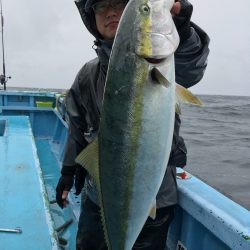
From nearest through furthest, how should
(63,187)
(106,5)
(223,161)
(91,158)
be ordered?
(91,158) → (106,5) → (63,187) → (223,161)

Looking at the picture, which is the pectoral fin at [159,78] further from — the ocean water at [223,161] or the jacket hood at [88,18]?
the ocean water at [223,161]

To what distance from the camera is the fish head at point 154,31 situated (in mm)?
1714

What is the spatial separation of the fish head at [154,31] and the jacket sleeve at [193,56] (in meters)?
0.52

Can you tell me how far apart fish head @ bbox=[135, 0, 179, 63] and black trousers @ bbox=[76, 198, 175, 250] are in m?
1.32

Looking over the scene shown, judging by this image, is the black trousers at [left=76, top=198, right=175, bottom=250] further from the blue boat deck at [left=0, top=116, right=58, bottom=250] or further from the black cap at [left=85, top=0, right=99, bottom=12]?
the black cap at [left=85, top=0, right=99, bottom=12]

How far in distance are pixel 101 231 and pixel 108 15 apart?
5.31 feet

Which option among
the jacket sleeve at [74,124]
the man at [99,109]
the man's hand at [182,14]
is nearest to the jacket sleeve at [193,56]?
the man at [99,109]

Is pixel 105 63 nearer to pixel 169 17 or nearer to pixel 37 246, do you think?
pixel 169 17

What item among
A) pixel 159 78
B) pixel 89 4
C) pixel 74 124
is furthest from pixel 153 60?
pixel 74 124

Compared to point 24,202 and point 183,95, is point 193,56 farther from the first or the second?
point 24,202

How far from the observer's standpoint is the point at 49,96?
11.6 meters

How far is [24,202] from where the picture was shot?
3.10 m

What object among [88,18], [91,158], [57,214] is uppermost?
[88,18]

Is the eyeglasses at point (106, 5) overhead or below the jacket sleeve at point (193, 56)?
overhead
